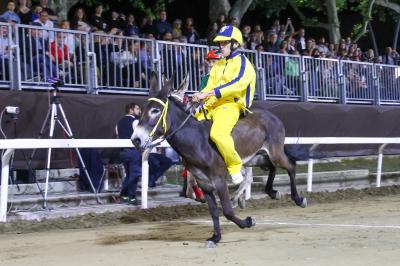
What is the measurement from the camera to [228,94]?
9.81 meters

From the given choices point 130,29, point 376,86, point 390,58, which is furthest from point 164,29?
point 390,58

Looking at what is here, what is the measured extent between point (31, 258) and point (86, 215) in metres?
3.63

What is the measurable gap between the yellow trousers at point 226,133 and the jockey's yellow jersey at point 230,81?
5.0 inches

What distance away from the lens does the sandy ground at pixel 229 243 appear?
320 inches

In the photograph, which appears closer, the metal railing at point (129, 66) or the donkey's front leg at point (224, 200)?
the donkey's front leg at point (224, 200)

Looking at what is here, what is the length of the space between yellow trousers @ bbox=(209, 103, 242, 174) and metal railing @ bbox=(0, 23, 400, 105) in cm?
240

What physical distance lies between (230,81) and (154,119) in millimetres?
1309

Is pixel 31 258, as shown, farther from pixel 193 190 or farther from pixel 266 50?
pixel 266 50

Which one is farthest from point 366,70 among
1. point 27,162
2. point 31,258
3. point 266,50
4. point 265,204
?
point 31,258

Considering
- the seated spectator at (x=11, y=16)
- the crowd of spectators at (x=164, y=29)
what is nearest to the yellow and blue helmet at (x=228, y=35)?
the crowd of spectators at (x=164, y=29)

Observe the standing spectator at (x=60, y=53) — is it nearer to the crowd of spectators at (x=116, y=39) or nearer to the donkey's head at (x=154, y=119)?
the crowd of spectators at (x=116, y=39)

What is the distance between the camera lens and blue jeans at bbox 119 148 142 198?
13.2 meters

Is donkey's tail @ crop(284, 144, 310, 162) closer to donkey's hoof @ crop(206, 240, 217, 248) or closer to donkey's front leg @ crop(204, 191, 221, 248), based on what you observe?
donkey's front leg @ crop(204, 191, 221, 248)

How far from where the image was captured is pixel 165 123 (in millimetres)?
9266
